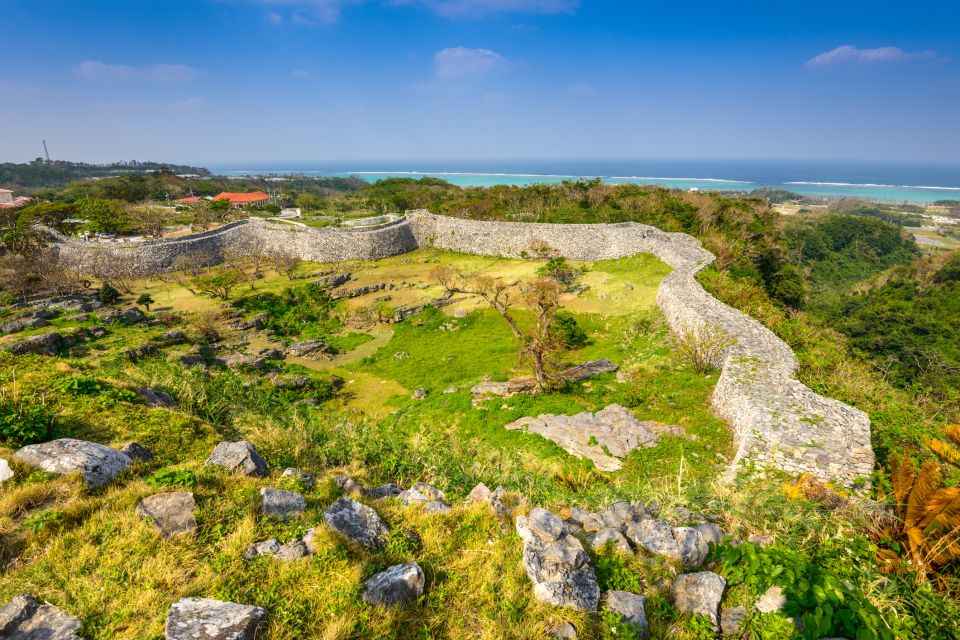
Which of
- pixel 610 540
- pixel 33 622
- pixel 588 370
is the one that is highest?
pixel 33 622

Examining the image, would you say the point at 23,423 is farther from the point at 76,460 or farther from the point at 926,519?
the point at 926,519

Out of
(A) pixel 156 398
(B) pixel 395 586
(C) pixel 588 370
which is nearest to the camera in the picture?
(B) pixel 395 586

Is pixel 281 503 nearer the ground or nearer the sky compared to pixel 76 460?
nearer the ground

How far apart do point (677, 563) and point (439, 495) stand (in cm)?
304

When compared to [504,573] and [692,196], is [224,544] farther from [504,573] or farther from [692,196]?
[692,196]

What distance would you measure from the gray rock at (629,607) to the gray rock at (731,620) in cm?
68

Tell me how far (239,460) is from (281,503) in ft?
4.39

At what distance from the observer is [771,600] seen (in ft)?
11.0

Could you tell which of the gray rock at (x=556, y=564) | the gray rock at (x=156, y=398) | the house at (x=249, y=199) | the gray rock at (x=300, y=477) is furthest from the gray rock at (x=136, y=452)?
the house at (x=249, y=199)

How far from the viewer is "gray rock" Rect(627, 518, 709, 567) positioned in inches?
164

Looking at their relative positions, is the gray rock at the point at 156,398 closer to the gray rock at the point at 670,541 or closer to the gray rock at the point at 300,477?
the gray rock at the point at 300,477

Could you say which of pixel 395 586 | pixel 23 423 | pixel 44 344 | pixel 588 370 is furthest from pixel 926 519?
pixel 44 344

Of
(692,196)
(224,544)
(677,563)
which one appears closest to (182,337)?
(224,544)

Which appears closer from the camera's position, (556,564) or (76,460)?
(556,564)
